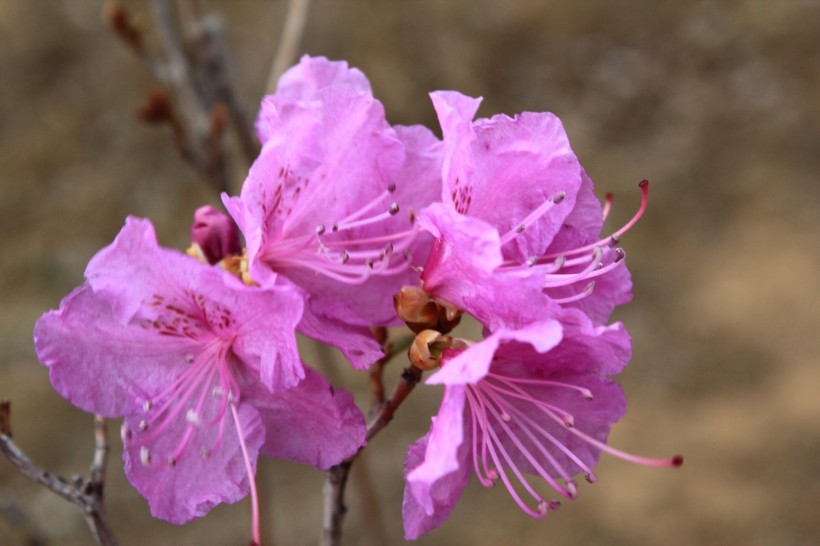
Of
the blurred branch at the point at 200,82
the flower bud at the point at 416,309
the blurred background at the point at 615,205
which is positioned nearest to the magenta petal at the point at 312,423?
the flower bud at the point at 416,309

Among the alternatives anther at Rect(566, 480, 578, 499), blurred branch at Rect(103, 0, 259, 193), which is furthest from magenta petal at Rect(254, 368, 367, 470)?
blurred branch at Rect(103, 0, 259, 193)

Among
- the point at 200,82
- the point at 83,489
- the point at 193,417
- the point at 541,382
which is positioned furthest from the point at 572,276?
the point at 200,82

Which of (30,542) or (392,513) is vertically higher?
(30,542)

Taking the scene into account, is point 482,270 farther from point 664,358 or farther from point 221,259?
point 664,358

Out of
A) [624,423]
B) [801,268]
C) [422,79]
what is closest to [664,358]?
[624,423]

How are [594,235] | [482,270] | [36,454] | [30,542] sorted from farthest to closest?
[36,454]
[30,542]
[594,235]
[482,270]

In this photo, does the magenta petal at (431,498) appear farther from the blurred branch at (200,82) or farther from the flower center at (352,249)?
the blurred branch at (200,82)

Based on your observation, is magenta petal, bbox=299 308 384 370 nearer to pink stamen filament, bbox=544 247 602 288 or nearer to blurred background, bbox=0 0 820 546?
pink stamen filament, bbox=544 247 602 288
